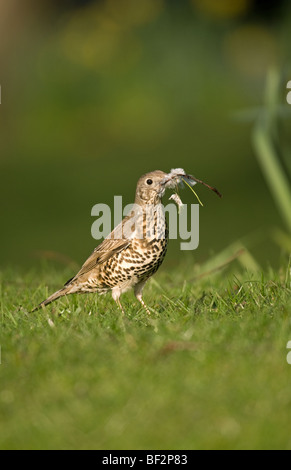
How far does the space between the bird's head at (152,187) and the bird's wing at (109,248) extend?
273mm

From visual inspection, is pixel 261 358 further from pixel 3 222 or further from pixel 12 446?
pixel 3 222

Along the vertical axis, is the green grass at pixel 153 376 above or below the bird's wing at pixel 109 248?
below

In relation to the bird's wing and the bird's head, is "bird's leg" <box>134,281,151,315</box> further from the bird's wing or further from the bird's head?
the bird's head

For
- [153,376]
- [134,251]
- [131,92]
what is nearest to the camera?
[153,376]

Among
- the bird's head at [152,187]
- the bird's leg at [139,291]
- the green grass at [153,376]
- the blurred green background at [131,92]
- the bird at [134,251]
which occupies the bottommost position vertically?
the green grass at [153,376]

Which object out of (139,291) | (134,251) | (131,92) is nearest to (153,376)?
(134,251)

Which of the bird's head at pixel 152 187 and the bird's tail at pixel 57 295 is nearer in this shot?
the bird's head at pixel 152 187

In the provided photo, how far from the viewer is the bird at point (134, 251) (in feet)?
19.0

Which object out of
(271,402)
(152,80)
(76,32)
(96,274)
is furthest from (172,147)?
(271,402)

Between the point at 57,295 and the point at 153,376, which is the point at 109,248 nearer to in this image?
the point at 57,295

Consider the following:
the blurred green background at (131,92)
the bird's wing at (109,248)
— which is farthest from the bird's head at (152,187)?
the blurred green background at (131,92)

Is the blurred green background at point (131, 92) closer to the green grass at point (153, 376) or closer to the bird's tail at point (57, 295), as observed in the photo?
the bird's tail at point (57, 295)

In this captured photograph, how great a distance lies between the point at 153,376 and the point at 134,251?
154 centimetres

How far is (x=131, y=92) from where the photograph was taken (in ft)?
51.7
